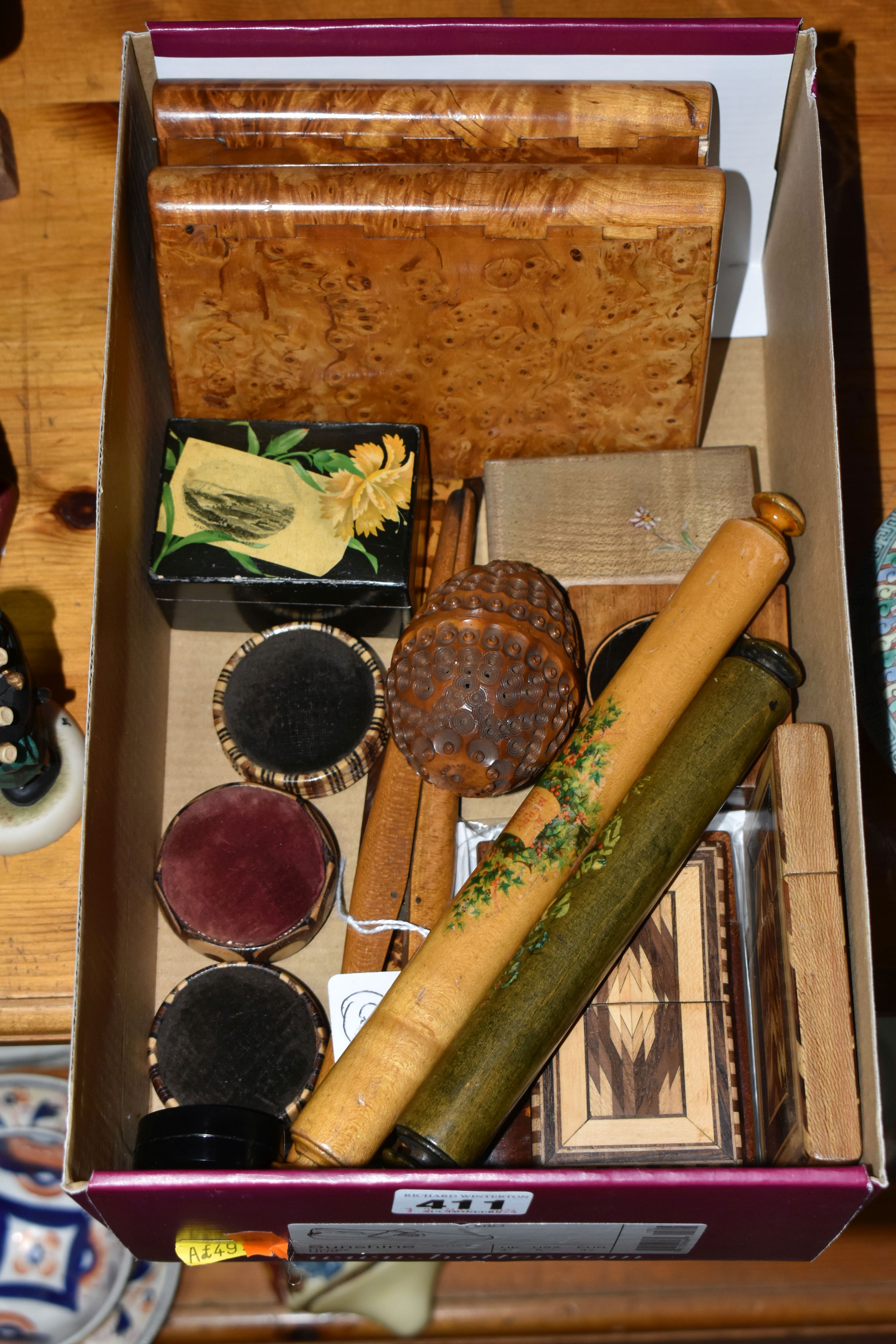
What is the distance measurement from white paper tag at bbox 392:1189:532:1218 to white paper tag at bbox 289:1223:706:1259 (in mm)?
27

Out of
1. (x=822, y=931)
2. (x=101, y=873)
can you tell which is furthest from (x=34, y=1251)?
(x=822, y=931)

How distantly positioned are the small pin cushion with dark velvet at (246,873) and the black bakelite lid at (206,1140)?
0.12 meters

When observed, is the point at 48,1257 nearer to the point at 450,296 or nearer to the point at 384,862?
the point at 384,862

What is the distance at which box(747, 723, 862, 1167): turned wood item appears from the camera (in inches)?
24.3

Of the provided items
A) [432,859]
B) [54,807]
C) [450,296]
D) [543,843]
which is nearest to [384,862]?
[432,859]

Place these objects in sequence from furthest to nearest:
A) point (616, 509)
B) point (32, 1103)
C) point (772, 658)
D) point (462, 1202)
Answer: point (32, 1103), point (616, 509), point (772, 658), point (462, 1202)

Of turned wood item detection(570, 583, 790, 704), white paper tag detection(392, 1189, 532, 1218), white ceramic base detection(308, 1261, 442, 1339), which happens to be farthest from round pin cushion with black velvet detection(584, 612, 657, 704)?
white ceramic base detection(308, 1261, 442, 1339)

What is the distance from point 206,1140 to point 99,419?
1.85 ft

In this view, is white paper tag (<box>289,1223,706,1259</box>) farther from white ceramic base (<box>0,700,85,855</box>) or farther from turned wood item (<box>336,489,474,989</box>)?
white ceramic base (<box>0,700,85,855</box>)

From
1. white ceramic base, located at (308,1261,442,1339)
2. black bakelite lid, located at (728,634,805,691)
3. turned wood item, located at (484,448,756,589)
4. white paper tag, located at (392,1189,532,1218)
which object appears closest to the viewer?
white paper tag, located at (392,1189,532,1218)

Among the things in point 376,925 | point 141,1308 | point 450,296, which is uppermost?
point 450,296

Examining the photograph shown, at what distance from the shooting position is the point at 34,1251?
940 mm

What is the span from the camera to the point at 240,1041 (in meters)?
0.76

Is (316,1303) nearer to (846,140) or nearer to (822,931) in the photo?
(822,931)
